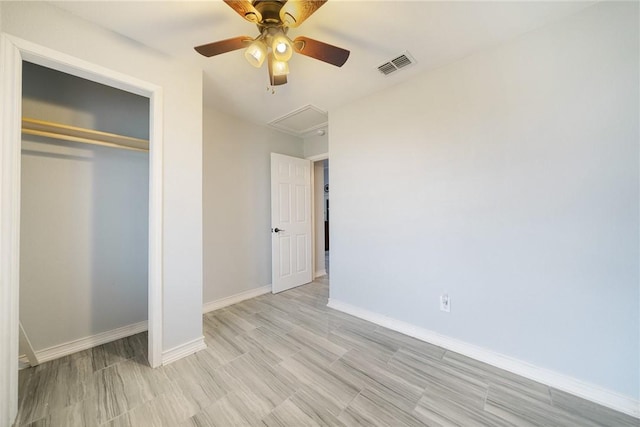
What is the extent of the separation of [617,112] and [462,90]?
2.98ft

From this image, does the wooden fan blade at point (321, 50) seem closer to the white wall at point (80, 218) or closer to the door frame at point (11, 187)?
the door frame at point (11, 187)

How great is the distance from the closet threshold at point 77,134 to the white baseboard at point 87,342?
1.68 m

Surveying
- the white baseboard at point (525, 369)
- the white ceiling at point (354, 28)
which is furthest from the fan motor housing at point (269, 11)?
the white baseboard at point (525, 369)

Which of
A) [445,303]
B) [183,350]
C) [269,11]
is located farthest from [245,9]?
[445,303]

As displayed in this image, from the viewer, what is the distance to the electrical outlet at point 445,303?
196 centimetres

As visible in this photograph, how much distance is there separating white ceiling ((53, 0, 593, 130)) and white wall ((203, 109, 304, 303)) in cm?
85

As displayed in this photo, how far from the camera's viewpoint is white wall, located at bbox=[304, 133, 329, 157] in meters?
3.60

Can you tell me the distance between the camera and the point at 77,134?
181cm

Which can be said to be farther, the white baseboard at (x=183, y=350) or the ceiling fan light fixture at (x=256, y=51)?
the white baseboard at (x=183, y=350)

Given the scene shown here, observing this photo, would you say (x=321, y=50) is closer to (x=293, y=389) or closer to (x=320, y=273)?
(x=293, y=389)

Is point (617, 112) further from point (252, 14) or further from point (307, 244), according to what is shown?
point (307, 244)

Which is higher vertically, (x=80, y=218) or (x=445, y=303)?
(x=80, y=218)

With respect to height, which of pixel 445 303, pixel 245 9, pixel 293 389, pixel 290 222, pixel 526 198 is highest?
pixel 245 9

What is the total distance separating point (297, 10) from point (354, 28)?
605mm
